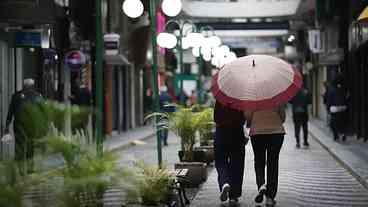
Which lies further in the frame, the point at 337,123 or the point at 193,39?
the point at 193,39

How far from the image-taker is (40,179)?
621 centimetres

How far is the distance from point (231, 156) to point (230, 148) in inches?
4.4

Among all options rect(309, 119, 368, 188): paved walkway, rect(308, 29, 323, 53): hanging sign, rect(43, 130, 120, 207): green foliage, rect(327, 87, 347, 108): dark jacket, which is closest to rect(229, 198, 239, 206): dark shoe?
rect(309, 119, 368, 188): paved walkway

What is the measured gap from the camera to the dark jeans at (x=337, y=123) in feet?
82.6

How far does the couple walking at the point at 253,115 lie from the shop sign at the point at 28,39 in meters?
9.87

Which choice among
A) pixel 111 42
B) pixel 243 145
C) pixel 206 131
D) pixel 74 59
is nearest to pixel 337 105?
pixel 111 42

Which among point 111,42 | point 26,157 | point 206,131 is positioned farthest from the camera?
point 111,42

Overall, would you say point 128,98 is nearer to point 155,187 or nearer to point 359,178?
point 359,178

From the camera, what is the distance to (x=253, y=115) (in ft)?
35.6

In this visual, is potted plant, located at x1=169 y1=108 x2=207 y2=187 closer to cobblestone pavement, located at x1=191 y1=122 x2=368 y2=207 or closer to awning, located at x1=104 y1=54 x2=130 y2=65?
cobblestone pavement, located at x1=191 y1=122 x2=368 y2=207

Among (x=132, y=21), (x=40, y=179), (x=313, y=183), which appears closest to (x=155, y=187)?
(x=40, y=179)

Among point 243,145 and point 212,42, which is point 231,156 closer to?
point 243,145

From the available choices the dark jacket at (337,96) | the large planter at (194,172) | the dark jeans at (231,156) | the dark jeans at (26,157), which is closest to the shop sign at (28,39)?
the large planter at (194,172)

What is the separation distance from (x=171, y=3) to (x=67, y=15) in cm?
847
